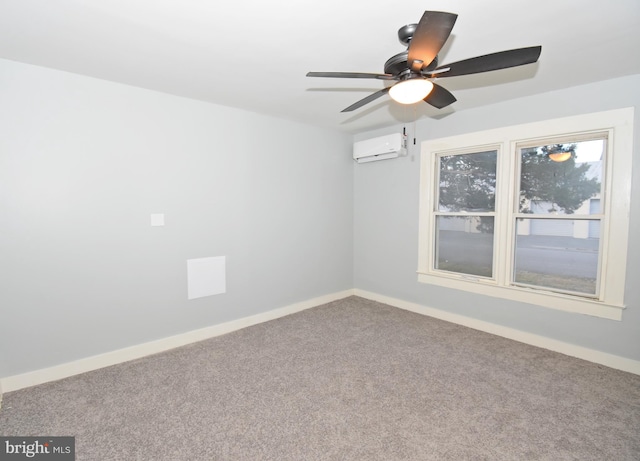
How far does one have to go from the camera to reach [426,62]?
1.66 meters

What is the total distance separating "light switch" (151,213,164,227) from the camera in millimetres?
2865

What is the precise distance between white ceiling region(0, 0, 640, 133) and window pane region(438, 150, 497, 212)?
2.74 feet

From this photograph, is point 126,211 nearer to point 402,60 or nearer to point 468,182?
point 402,60

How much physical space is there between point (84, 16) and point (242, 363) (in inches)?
104

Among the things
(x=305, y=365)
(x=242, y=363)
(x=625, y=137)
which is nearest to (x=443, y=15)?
(x=625, y=137)

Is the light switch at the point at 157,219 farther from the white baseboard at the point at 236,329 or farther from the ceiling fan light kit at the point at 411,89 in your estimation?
the ceiling fan light kit at the point at 411,89

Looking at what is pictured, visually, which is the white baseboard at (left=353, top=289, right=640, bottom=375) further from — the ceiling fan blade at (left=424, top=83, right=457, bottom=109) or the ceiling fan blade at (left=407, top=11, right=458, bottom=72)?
the ceiling fan blade at (left=407, top=11, right=458, bottom=72)

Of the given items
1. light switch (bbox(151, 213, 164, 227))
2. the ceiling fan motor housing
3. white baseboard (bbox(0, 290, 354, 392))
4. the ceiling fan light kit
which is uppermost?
the ceiling fan motor housing

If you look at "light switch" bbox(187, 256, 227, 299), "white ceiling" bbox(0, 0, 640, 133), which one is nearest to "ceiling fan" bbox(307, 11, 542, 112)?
"white ceiling" bbox(0, 0, 640, 133)

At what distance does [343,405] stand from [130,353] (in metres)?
1.97

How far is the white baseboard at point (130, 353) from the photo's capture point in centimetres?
234

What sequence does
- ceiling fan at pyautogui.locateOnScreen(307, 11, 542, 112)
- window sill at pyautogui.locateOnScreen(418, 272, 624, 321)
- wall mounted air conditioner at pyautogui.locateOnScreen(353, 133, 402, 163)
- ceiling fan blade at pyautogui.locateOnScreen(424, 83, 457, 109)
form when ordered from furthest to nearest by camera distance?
1. wall mounted air conditioner at pyautogui.locateOnScreen(353, 133, 402, 163)
2. window sill at pyautogui.locateOnScreen(418, 272, 624, 321)
3. ceiling fan blade at pyautogui.locateOnScreen(424, 83, 457, 109)
4. ceiling fan at pyautogui.locateOnScreen(307, 11, 542, 112)

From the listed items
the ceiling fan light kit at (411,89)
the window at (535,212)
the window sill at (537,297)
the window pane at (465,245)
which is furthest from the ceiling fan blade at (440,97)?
the window sill at (537,297)

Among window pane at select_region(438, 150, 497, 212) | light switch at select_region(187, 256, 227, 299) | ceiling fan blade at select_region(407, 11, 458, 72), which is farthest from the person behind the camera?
window pane at select_region(438, 150, 497, 212)
